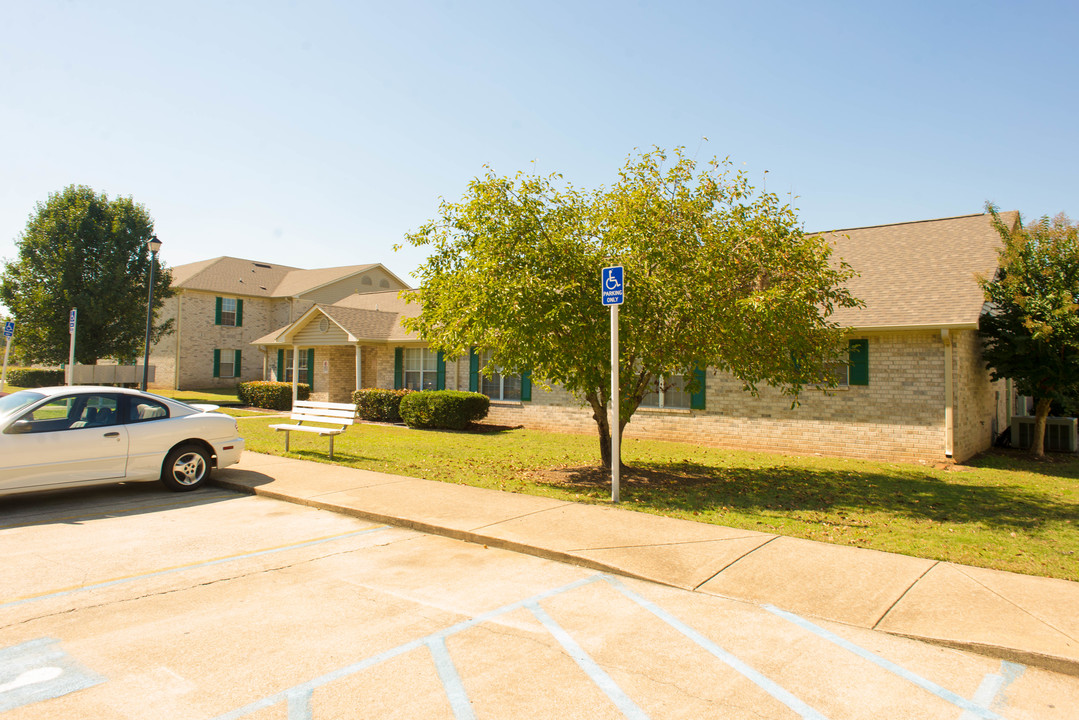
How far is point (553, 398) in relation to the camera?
19391 mm

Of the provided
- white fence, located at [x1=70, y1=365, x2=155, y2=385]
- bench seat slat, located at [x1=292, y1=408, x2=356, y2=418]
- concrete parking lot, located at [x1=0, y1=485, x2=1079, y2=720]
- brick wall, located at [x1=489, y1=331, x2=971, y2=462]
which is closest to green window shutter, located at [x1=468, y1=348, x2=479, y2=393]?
brick wall, located at [x1=489, y1=331, x2=971, y2=462]

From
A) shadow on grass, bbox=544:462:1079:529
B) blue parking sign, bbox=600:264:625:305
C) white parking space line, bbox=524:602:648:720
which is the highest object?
blue parking sign, bbox=600:264:625:305

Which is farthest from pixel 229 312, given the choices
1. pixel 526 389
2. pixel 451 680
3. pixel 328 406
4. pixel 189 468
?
pixel 451 680

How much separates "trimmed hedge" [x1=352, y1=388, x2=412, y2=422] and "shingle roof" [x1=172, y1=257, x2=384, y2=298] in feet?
51.6

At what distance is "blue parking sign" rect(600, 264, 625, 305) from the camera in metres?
8.36

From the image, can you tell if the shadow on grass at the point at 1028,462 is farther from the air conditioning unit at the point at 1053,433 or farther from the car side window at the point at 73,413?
the car side window at the point at 73,413

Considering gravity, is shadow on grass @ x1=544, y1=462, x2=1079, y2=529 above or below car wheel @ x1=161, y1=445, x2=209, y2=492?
below

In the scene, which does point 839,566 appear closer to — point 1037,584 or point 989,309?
point 1037,584

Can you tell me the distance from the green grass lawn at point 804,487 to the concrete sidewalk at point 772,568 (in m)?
0.68

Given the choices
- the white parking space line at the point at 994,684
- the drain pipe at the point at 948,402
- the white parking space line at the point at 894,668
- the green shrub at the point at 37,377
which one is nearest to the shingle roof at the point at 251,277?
the green shrub at the point at 37,377

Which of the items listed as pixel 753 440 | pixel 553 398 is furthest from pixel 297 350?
pixel 753 440

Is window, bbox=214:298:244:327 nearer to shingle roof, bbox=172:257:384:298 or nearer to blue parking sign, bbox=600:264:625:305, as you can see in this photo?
shingle roof, bbox=172:257:384:298

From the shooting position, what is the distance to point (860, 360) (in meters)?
14.4

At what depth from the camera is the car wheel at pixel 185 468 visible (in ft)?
30.6
